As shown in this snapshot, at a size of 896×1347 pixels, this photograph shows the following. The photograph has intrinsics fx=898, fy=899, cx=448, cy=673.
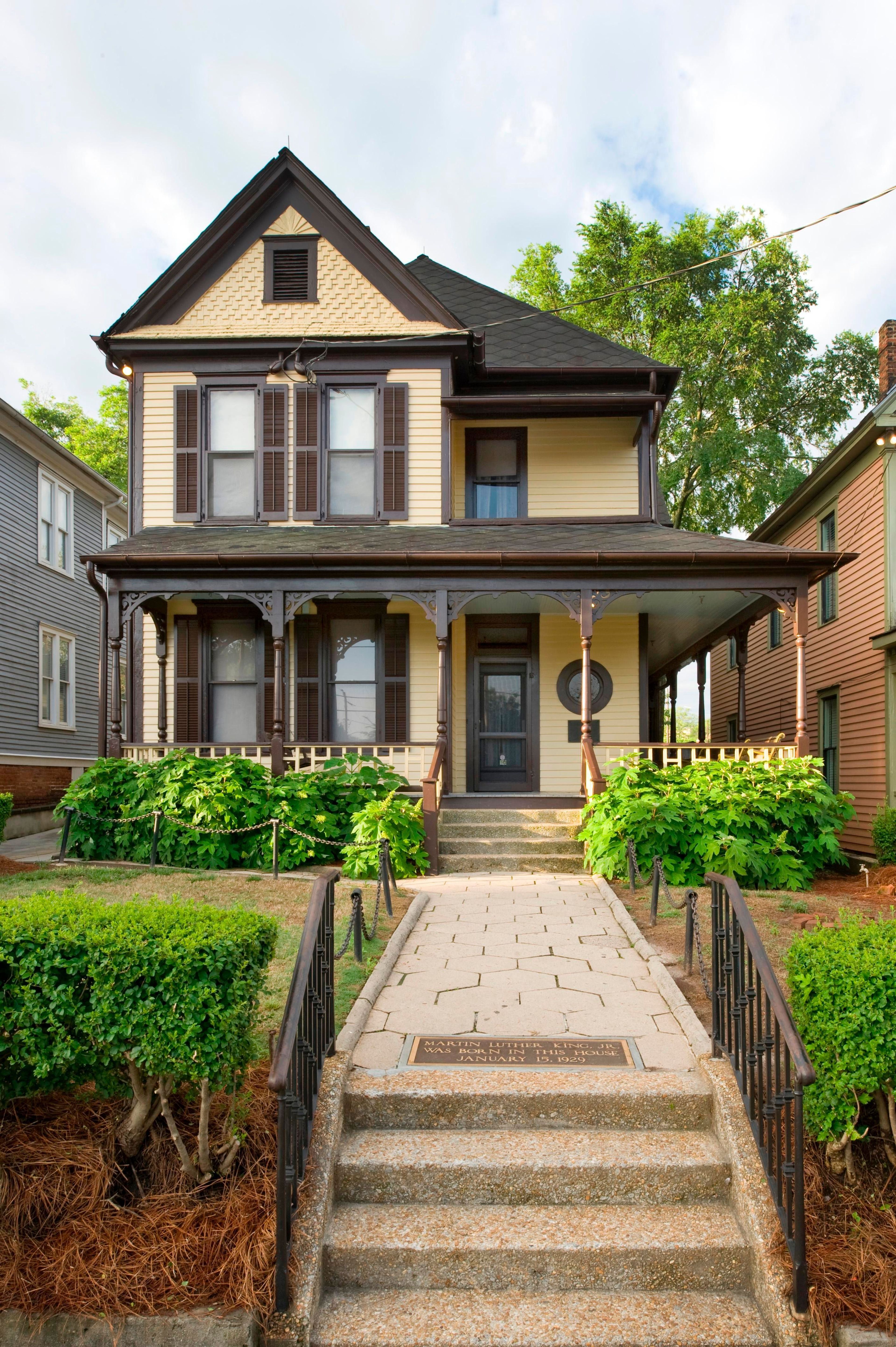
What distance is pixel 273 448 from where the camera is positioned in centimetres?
1365

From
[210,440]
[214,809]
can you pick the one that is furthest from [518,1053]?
[210,440]

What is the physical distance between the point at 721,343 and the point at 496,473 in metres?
15.5

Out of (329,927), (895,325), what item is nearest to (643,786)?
(329,927)

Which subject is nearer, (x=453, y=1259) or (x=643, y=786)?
(x=453, y=1259)

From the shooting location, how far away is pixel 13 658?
59.1 feet

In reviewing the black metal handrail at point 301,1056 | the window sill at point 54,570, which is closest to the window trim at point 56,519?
the window sill at point 54,570

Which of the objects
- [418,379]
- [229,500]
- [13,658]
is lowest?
[13,658]

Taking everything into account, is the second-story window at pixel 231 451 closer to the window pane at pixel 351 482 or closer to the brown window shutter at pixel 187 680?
the window pane at pixel 351 482

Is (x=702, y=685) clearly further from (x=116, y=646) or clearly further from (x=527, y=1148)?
(x=527, y=1148)

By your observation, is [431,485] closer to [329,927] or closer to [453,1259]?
[329,927]

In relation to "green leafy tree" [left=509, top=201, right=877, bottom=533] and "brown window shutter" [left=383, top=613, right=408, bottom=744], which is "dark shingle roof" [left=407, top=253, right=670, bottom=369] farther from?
"green leafy tree" [left=509, top=201, right=877, bottom=533]

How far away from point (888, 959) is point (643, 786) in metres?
6.26

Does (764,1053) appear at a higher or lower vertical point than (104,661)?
lower

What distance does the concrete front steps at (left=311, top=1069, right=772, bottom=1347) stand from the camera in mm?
3150
